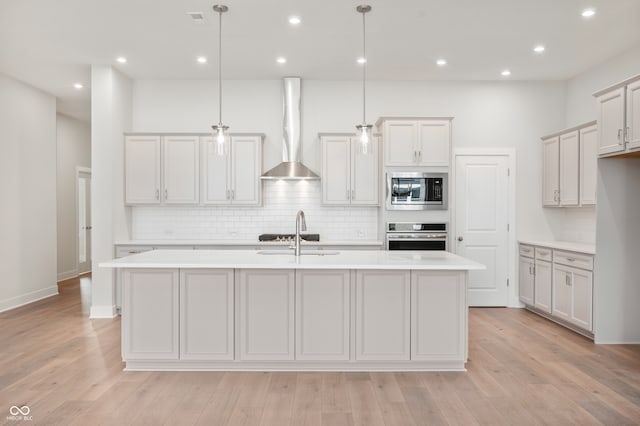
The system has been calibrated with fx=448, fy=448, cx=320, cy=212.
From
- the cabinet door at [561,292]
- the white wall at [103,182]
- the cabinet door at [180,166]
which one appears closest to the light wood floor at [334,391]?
the cabinet door at [561,292]

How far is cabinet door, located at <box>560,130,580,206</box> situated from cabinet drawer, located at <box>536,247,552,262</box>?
658 mm

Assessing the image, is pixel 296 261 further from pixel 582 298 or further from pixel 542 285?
pixel 542 285

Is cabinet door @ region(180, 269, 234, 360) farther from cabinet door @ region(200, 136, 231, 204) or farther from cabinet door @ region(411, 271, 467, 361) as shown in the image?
cabinet door @ region(200, 136, 231, 204)

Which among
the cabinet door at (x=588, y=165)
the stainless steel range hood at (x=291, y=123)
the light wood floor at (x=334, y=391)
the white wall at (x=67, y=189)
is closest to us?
the light wood floor at (x=334, y=391)

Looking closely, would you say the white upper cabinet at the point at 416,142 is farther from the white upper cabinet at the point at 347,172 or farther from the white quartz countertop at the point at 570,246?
the white quartz countertop at the point at 570,246

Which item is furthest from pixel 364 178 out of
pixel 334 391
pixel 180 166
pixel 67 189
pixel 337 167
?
pixel 67 189

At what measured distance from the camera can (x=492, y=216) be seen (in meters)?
6.23

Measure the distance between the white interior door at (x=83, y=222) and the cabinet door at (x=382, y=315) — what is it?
25.2 feet

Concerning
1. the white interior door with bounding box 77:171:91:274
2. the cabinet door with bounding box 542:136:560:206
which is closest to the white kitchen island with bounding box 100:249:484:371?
the cabinet door with bounding box 542:136:560:206

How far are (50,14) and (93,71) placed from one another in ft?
4.85

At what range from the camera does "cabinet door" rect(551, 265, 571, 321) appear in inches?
195

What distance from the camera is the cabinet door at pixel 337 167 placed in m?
5.97

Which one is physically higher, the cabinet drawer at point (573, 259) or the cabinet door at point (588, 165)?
the cabinet door at point (588, 165)

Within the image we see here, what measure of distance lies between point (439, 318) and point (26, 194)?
5.98m
